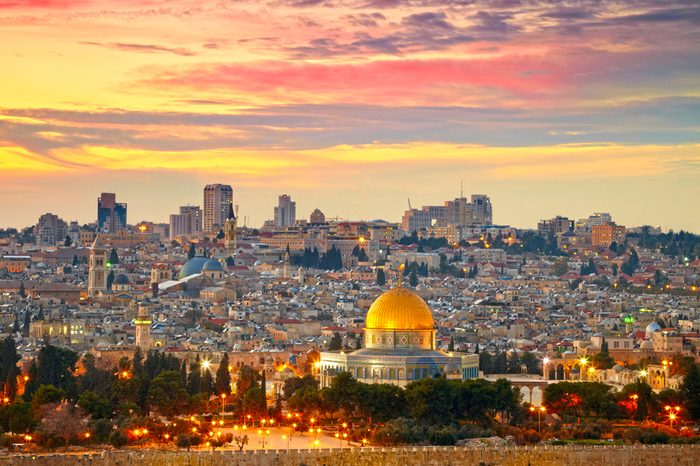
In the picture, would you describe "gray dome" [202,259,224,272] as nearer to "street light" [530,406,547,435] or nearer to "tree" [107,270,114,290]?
"tree" [107,270,114,290]

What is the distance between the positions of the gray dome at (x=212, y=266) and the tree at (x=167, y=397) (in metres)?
77.0

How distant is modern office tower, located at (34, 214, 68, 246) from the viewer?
185 metres

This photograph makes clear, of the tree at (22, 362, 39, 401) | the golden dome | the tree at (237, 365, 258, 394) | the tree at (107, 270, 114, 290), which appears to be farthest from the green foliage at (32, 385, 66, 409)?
the tree at (107, 270, 114, 290)

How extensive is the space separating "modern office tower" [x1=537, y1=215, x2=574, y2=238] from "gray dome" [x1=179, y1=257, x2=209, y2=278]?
199ft

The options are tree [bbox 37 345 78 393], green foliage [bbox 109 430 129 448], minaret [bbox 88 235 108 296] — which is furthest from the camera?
minaret [bbox 88 235 108 296]

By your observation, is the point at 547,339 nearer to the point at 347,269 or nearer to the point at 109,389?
the point at 109,389

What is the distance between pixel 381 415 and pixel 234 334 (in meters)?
39.1

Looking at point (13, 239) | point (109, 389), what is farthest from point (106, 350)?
point (13, 239)

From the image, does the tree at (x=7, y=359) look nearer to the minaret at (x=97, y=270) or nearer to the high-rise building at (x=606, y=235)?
the minaret at (x=97, y=270)

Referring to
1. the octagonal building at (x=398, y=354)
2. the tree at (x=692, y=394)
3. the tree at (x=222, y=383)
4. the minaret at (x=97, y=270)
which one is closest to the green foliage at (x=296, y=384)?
the octagonal building at (x=398, y=354)

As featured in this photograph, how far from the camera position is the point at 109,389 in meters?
58.3

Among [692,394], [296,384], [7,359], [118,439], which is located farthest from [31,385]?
[692,394]

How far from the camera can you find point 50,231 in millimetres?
188000

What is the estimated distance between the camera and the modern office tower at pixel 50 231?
184750 mm
